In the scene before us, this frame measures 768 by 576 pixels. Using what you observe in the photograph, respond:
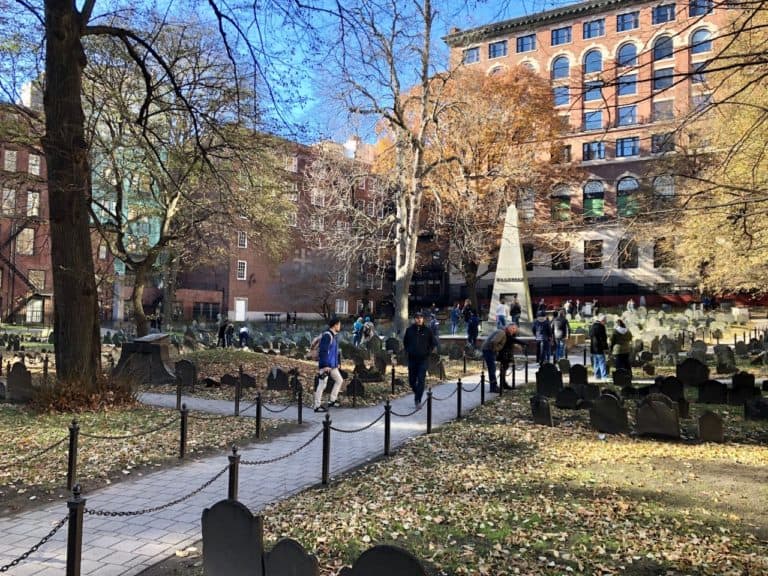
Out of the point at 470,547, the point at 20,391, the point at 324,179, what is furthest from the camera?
the point at 324,179

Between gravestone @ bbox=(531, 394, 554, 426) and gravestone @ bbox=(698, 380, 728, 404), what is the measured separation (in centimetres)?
405

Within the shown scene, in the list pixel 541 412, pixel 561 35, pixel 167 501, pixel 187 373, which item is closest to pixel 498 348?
pixel 541 412

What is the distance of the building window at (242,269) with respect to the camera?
188 feet

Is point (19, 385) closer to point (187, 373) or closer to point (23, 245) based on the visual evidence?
point (187, 373)

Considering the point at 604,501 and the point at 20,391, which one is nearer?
the point at 604,501

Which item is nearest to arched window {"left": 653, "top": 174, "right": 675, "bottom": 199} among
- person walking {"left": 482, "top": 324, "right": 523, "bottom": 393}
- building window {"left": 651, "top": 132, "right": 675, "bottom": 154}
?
building window {"left": 651, "top": 132, "right": 675, "bottom": 154}

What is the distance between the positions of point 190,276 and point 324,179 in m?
30.1

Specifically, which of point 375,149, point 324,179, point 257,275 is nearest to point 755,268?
point 324,179

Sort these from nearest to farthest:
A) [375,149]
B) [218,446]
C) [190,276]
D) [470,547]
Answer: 1. [470,547]
2. [218,446]
3. [375,149]
4. [190,276]

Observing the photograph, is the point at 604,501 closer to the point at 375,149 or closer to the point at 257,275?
the point at 375,149

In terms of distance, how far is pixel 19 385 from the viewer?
12023mm

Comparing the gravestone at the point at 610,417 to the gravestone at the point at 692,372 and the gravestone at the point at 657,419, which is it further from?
the gravestone at the point at 692,372

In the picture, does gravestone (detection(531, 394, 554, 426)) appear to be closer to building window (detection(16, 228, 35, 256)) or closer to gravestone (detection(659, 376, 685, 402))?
gravestone (detection(659, 376, 685, 402))

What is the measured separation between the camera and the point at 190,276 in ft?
181
